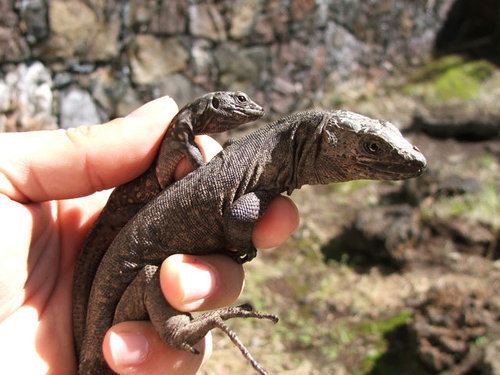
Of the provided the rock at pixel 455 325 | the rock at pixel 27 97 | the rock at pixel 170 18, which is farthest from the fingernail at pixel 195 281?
the rock at pixel 170 18

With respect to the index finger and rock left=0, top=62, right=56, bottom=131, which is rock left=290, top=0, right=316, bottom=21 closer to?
rock left=0, top=62, right=56, bottom=131

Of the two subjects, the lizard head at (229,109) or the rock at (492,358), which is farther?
the rock at (492,358)

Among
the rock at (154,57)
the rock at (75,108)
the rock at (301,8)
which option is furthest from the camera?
the rock at (301,8)

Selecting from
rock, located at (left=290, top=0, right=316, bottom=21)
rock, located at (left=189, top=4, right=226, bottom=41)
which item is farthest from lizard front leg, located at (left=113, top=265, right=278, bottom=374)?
rock, located at (left=290, top=0, right=316, bottom=21)

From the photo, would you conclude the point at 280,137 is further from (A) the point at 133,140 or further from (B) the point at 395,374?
(B) the point at 395,374

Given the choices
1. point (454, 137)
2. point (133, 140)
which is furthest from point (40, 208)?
point (454, 137)

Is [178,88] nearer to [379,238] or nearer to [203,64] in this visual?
[203,64]

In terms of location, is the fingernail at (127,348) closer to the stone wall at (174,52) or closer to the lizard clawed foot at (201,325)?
the lizard clawed foot at (201,325)
